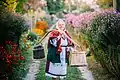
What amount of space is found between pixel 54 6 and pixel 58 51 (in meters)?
26.7

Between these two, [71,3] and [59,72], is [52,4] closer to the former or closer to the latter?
[71,3]

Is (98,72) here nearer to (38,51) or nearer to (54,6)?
(38,51)

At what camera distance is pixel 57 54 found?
9.25 m

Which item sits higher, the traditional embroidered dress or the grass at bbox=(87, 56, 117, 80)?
the traditional embroidered dress

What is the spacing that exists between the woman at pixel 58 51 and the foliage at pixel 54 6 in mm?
25811

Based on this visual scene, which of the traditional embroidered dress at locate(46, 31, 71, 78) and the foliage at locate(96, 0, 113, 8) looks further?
the foliage at locate(96, 0, 113, 8)

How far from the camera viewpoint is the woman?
362 inches

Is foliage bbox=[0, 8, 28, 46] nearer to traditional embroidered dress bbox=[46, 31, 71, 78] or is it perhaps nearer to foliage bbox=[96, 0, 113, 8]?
traditional embroidered dress bbox=[46, 31, 71, 78]

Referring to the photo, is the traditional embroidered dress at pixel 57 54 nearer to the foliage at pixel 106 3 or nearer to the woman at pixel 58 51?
the woman at pixel 58 51

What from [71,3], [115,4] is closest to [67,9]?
[71,3]

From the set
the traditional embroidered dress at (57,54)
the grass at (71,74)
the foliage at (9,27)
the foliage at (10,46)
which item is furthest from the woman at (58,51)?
the foliage at (9,27)

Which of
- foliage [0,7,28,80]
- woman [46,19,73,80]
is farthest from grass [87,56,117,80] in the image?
foliage [0,7,28,80]

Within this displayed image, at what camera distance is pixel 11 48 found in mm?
9141

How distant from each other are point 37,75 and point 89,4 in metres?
14.3
